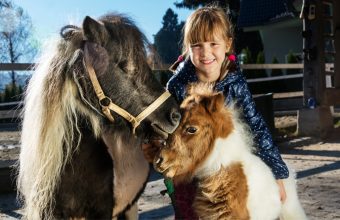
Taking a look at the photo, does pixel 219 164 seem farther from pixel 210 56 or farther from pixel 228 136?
pixel 210 56

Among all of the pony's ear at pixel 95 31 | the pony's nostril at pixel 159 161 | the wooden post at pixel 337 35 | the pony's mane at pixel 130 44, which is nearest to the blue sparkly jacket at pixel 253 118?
the pony's mane at pixel 130 44

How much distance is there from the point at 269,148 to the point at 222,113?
41 cm

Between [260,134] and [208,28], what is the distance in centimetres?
72

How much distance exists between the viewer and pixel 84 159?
2443mm

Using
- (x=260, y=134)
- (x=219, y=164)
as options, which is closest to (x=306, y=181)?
(x=260, y=134)

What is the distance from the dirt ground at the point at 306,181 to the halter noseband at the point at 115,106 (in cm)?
217

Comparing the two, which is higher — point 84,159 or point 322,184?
point 84,159

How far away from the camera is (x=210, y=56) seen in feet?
9.46

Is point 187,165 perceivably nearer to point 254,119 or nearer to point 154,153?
point 154,153

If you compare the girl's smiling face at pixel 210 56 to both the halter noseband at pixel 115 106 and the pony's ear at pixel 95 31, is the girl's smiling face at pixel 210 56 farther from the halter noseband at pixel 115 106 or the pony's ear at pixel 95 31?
the pony's ear at pixel 95 31

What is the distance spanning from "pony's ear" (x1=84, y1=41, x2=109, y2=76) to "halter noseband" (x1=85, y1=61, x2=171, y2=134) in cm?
4

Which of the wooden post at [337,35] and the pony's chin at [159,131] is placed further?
the wooden post at [337,35]

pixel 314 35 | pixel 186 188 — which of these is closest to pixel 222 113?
pixel 186 188

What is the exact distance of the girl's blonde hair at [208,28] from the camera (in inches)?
113
